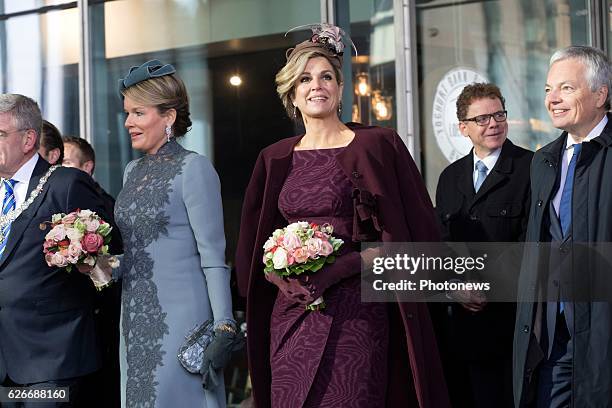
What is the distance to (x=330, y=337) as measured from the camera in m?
4.70

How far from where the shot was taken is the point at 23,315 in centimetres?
564

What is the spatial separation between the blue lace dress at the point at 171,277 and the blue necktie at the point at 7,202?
743 mm

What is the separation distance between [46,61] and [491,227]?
6.06m

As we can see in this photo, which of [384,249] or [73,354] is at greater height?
[384,249]

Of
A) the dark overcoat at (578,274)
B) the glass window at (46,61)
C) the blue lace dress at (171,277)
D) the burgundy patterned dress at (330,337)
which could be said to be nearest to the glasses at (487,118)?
the dark overcoat at (578,274)

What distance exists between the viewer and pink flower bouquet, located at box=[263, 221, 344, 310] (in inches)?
177

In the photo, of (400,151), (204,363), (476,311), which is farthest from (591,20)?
(204,363)

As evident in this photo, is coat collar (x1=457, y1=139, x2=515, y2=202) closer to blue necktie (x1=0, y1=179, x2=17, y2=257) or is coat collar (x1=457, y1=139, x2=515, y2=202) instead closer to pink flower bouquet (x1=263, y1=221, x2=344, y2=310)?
pink flower bouquet (x1=263, y1=221, x2=344, y2=310)

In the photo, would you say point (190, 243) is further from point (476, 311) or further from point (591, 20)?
point (591, 20)

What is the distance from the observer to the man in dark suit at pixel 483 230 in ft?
19.0

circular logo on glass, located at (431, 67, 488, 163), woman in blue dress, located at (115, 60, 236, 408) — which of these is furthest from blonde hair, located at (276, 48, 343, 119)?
circular logo on glass, located at (431, 67, 488, 163)

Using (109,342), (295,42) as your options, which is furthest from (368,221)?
(295,42)

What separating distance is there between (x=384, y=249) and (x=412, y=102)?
4.19 meters

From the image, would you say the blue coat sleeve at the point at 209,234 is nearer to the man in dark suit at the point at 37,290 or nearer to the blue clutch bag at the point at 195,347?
the blue clutch bag at the point at 195,347
